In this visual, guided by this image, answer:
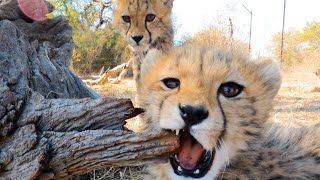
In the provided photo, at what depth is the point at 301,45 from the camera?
1430 centimetres

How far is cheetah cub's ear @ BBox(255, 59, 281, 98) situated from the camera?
5.21 feet

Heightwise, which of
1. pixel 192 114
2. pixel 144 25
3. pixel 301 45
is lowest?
pixel 301 45

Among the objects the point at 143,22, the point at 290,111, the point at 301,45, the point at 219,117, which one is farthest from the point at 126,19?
the point at 301,45

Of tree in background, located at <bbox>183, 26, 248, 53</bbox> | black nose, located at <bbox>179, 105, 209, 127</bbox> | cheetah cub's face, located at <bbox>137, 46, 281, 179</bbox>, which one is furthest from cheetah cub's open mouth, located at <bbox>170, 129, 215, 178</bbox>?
tree in background, located at <bbox>183, 26, 248, 53</bbox>

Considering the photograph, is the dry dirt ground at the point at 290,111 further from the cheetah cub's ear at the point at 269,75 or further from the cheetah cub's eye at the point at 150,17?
the cheetah cub's eye at the point at 150,17

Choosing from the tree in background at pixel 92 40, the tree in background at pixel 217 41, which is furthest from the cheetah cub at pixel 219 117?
the tree in background at pixel 92 40

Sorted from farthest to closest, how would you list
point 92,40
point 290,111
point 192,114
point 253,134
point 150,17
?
1. point 92,40
2. point 290,111
3. point 150,17
4. point 253,134
5. point 192,114

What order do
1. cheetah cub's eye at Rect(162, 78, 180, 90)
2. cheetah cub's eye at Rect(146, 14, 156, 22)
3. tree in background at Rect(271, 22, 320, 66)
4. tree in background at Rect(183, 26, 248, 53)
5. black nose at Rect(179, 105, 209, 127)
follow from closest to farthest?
black nose at Rect(179, 105, 209, 127)
cheetah cub's eye at Rect(162, 78, 180, 90)
tree in background at Rect(183, 26, 248, 53)
cheetah cub's eye at Rect(146, 14, 156, 22)
tree in background at Rect(271, 22, 320, 66)

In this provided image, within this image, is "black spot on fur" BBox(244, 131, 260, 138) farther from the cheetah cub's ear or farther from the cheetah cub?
the cheetah cub's ear

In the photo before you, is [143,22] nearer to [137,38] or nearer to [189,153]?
[137,38]

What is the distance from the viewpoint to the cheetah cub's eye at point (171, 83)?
138 cm

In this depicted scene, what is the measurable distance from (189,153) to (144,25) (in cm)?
217

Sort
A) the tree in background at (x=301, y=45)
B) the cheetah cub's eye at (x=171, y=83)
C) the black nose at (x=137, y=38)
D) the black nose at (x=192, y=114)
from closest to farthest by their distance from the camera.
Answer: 1. the black nose at (x=192, y=114)
2. the cheetah cub's eye at (x=171, y=83)
3. the black nose at (x=137, y=38)
4. the tree in background at (x=301, y=45)

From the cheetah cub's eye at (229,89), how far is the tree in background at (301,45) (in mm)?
8542
